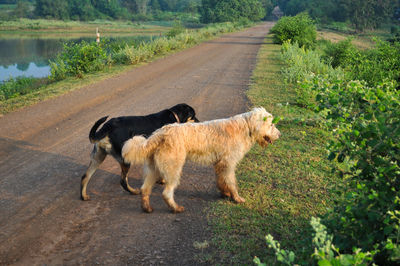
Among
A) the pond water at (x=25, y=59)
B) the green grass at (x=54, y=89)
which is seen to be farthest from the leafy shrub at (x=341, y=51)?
the pond water at (x=25, y=59)

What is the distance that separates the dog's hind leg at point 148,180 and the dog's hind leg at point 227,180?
89 centimetres

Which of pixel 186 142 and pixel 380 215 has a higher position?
pixel 380 215

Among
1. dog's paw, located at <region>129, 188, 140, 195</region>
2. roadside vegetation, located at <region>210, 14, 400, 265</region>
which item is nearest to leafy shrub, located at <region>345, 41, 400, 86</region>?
roadside vegetation, located at <region>210, 14, 400, 265</region>

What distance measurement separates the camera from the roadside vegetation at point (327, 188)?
95.6 inches

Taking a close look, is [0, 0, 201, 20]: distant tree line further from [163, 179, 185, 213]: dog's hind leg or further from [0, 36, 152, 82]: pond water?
[163, 179, 185, 213]: dog's hind leg

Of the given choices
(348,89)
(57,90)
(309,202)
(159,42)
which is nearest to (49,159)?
(309,202)

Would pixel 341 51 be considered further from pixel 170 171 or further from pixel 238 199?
pixel 170 171

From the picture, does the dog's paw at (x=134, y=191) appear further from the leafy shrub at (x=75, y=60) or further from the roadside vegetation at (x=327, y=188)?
the leafy shrub at (x=75, y=60)

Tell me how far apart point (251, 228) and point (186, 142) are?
1379 mm

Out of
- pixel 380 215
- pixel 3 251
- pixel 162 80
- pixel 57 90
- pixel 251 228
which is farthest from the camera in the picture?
pixel 162 80

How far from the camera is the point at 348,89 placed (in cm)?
316

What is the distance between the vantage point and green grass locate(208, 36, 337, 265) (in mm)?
3760

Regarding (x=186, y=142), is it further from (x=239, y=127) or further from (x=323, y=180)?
(x=323, y=180)

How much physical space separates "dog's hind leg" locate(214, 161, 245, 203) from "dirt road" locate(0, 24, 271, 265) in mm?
292
